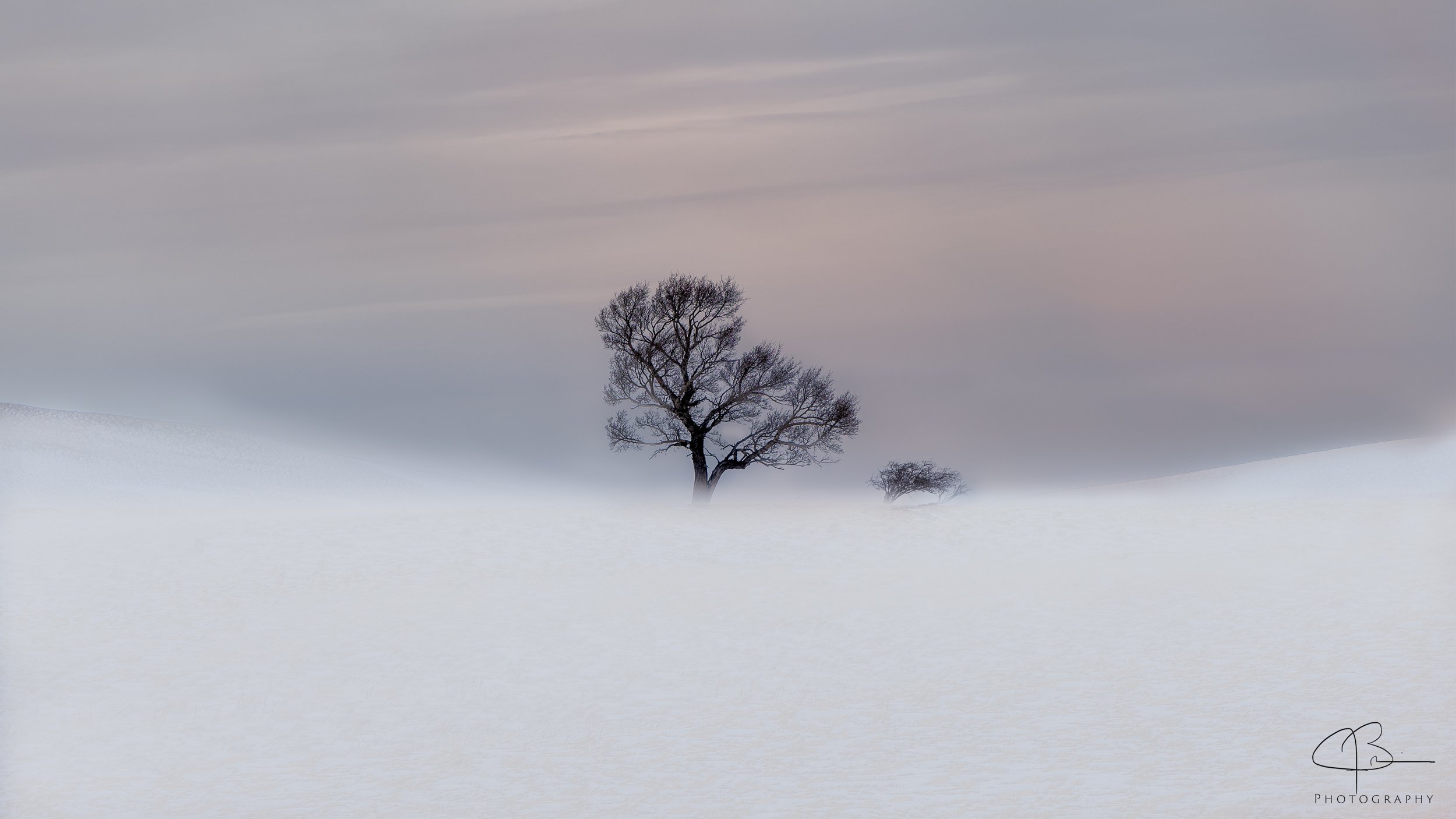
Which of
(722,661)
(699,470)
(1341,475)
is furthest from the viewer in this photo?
(1341,475)

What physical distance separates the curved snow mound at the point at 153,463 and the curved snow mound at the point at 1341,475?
69.3 ft

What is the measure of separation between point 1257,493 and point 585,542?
18.0 m

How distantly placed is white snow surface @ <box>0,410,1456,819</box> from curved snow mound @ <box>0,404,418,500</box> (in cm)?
528

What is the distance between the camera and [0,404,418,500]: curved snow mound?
2795 centimetres

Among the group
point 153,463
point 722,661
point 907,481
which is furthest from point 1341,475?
point 153,463

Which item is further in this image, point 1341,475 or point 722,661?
point 1341,475

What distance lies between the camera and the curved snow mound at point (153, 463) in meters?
28.0

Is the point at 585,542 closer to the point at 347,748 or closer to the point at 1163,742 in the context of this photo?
the point at 347,748

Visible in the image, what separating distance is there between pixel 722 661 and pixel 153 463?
23.3 m

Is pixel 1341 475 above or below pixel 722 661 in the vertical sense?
above

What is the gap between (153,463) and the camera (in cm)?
3198

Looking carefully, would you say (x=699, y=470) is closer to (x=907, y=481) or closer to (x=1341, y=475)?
(x=907, y=481)

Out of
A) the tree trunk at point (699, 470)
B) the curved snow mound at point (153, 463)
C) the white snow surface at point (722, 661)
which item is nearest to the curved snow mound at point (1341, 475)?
the white snow surface at point (722, 661)

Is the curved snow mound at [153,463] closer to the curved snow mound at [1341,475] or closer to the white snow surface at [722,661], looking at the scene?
the white snow surface at [722,661]
